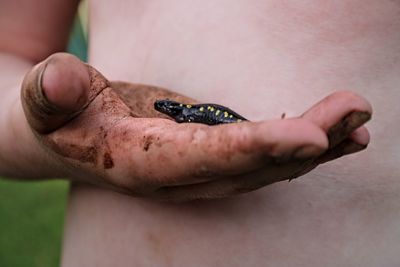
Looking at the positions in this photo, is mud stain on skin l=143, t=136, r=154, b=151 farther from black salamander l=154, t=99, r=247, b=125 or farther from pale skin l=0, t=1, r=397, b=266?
black salamander l=154, t=99, r=247, b=125

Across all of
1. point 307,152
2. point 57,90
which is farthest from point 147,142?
point 307,152

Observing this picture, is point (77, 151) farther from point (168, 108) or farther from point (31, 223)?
point (31, 223)

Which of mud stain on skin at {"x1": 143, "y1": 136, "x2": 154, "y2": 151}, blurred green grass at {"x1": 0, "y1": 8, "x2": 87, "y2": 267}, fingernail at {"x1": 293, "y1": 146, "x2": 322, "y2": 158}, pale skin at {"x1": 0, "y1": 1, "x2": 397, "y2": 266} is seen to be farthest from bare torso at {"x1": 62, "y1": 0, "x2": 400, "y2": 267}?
blurred green grass at {"x1": 0, "y1": 8, "x2": 87, "y2": 267}

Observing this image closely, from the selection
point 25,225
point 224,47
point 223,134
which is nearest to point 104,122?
point 223,134

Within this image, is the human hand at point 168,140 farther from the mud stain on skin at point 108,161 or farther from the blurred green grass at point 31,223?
the blurred green grass at point 31,223

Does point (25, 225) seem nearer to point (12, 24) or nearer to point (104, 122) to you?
point (12, 24)
